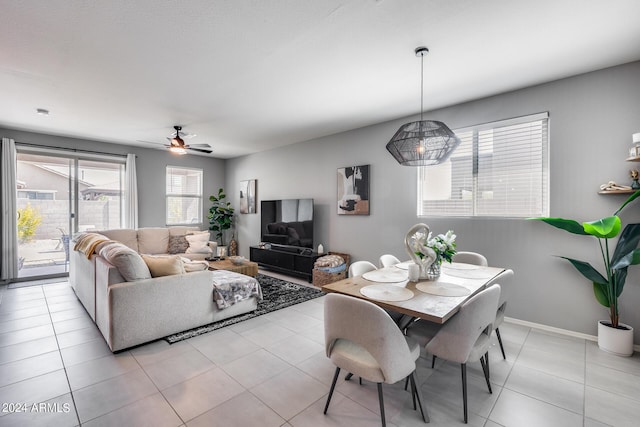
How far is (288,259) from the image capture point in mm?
5316

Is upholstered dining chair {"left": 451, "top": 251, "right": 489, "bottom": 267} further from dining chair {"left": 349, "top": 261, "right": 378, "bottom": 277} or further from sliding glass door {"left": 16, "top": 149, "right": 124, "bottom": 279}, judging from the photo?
sliding glass door {"left": 16, "top": 149, "right": 124, "bottom": 279}

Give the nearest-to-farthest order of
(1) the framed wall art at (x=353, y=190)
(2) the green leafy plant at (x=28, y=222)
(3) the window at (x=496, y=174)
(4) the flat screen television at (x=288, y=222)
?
(3) the window at (x=496, y=174) < (1) the framed wall art at (x=353, y=190) < (2) the green leafy plant at (x=28, y=222) < (4) the flat screen television at (x=288, y=222)

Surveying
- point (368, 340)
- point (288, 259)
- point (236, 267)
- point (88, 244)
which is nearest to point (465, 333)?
point (368, 340)

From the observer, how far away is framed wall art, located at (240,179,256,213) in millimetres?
6824

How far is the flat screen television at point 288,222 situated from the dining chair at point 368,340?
11.7 ft

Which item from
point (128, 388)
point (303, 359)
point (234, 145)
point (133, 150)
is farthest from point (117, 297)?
point (133, 150)

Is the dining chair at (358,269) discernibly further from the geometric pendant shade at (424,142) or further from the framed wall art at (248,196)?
the framed wall art at (248,196)

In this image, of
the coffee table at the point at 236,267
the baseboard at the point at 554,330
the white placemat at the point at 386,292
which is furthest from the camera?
the coffee table at the point at 236,267

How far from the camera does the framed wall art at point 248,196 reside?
22.4 feet

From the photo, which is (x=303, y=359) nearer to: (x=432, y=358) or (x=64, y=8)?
(x=432, y=358)

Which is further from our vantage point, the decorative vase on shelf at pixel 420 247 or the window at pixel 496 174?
the window at pixel 496 174

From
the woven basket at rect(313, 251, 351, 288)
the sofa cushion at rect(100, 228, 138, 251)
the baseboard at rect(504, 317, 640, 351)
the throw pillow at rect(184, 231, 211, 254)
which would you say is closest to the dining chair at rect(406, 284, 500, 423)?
the baseboard at rect(504, 317, 640, 351)

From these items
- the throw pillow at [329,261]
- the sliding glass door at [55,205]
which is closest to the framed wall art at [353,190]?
the throw pillow at [329,261]

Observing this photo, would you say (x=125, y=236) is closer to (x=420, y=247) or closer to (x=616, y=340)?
(x=420, y=247)
